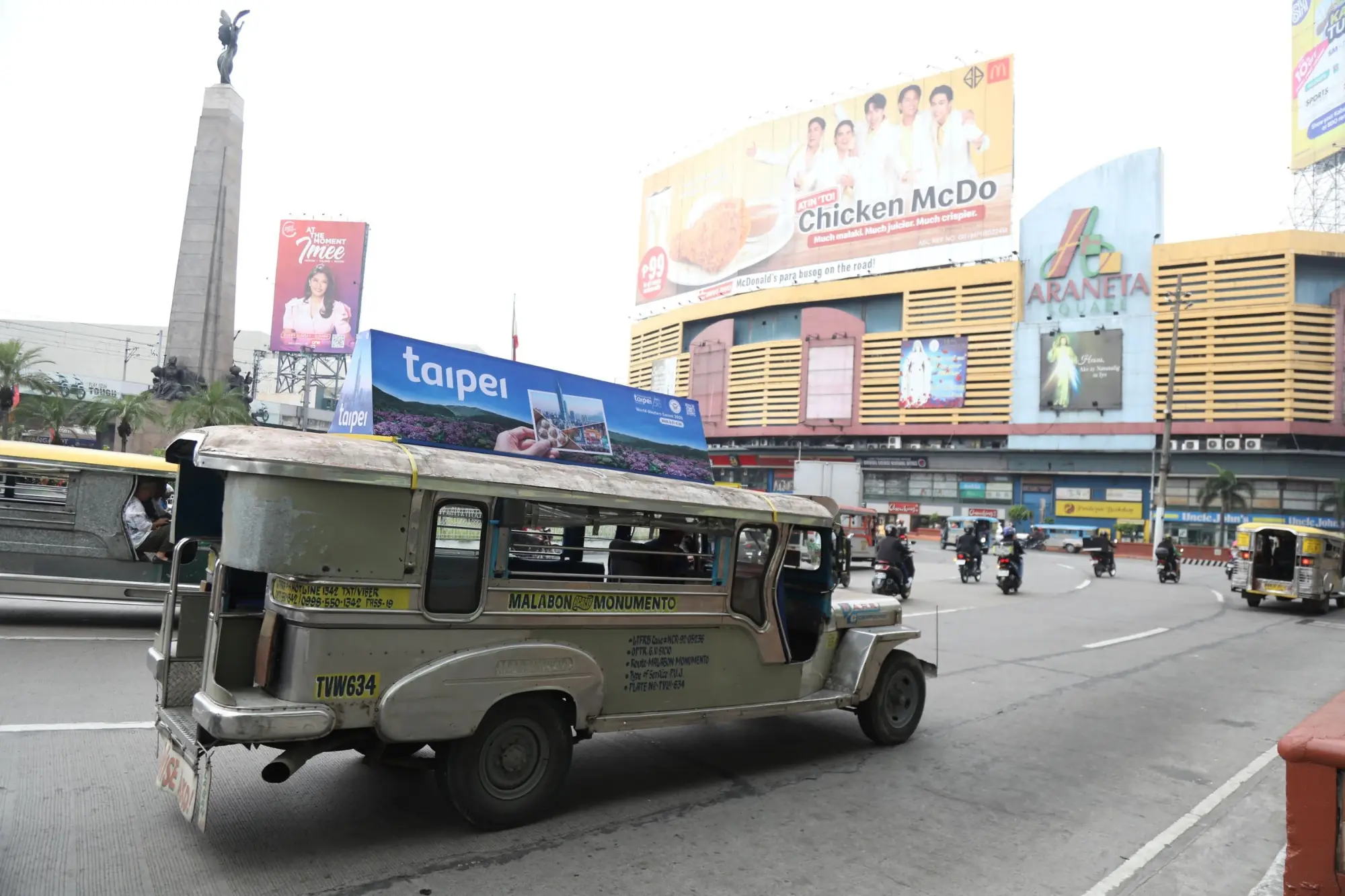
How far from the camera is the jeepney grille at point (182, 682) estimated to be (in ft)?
15.7

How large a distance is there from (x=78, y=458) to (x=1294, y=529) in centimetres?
2263

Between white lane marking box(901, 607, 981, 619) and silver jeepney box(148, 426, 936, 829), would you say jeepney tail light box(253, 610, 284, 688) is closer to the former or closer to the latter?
silver jeepney box(148, 426, 936, 829)

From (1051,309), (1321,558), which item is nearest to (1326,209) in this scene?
(1051,309)

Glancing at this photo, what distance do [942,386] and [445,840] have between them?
6663 cm

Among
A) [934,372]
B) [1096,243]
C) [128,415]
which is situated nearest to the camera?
[128,415]

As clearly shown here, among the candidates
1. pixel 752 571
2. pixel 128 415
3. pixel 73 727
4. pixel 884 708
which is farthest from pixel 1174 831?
pixel 128 415

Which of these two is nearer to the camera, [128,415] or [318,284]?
[128,415]

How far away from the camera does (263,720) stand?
384 cm

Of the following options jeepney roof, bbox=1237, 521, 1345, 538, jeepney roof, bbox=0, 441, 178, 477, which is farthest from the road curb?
jeepney roof, bbox=1237, 521, 1345, 538

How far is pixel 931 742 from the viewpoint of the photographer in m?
7.09

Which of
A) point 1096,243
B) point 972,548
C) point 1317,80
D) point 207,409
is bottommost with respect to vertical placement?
point 972,548

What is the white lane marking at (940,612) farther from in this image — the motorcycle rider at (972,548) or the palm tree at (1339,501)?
the palm tree at (1339,501)

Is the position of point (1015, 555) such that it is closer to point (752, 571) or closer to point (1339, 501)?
point (752, 571)

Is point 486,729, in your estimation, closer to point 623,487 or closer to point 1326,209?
point 623,487
